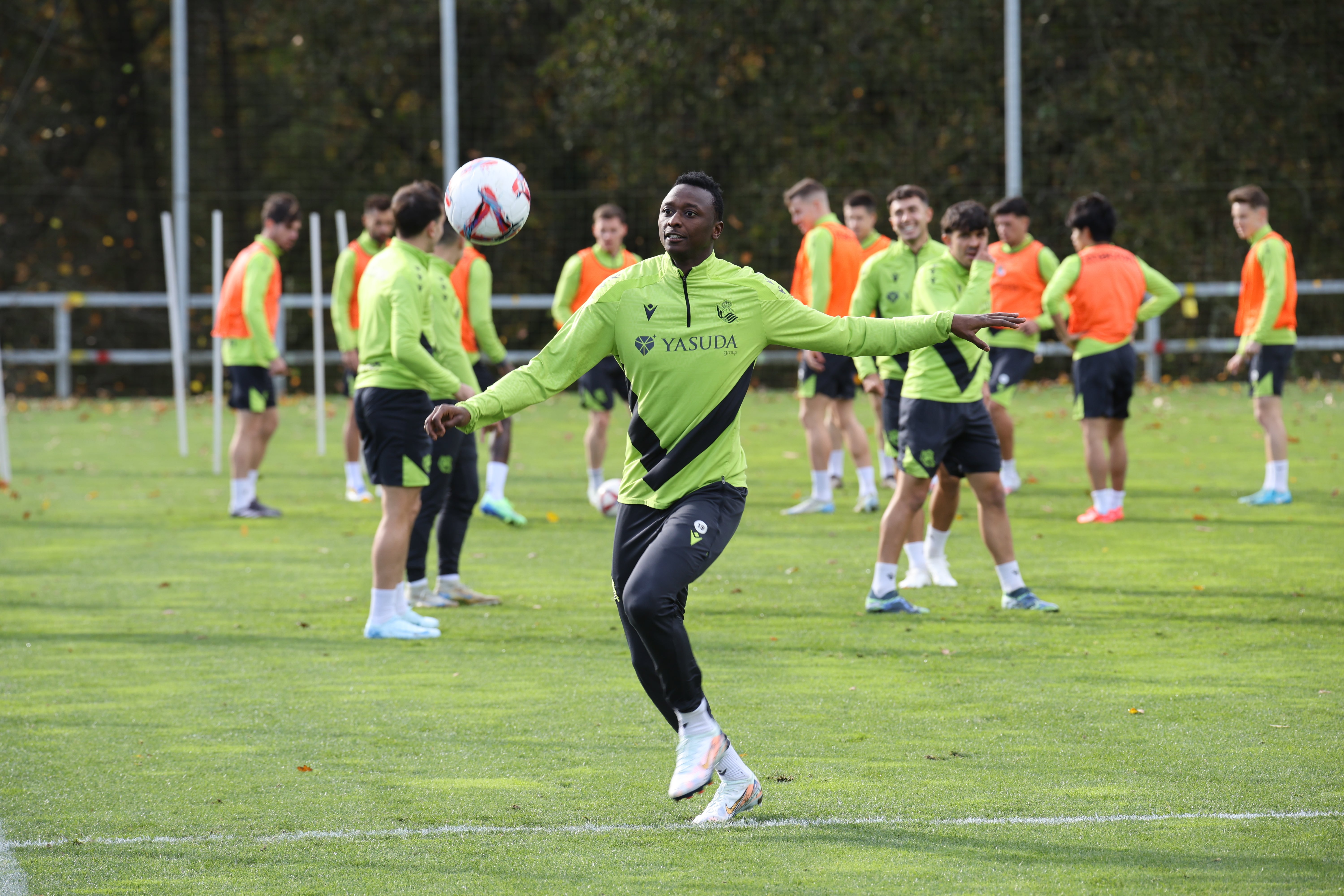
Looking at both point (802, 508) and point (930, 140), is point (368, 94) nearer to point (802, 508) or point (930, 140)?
point (930, 140)

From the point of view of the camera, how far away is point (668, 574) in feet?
15.5

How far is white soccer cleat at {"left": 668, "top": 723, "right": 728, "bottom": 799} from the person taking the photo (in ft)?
15.4

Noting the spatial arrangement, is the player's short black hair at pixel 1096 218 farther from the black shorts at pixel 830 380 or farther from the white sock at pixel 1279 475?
the white sock at pixel 1279 475

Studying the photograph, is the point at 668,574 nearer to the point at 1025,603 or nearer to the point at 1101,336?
the point at 1025,603

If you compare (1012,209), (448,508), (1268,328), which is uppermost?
(1012,209)

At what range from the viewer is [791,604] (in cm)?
828

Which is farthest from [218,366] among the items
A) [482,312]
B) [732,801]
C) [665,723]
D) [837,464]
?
Result: [732,801]

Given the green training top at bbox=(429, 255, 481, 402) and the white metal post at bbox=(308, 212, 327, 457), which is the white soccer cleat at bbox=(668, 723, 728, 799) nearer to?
the green training top at bbox=(429, 255, 481, 402)

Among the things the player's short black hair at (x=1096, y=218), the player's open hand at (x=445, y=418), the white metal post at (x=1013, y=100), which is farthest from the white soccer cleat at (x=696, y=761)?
the white metal post at (x=1013, y=100)

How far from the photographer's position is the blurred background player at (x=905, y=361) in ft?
28.3

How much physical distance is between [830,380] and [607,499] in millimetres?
1868

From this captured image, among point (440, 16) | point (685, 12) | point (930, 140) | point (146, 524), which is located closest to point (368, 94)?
point (440, 16)

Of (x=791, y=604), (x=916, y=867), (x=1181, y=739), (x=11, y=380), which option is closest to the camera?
(x=916, y=867)

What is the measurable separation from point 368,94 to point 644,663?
22.8 metres
